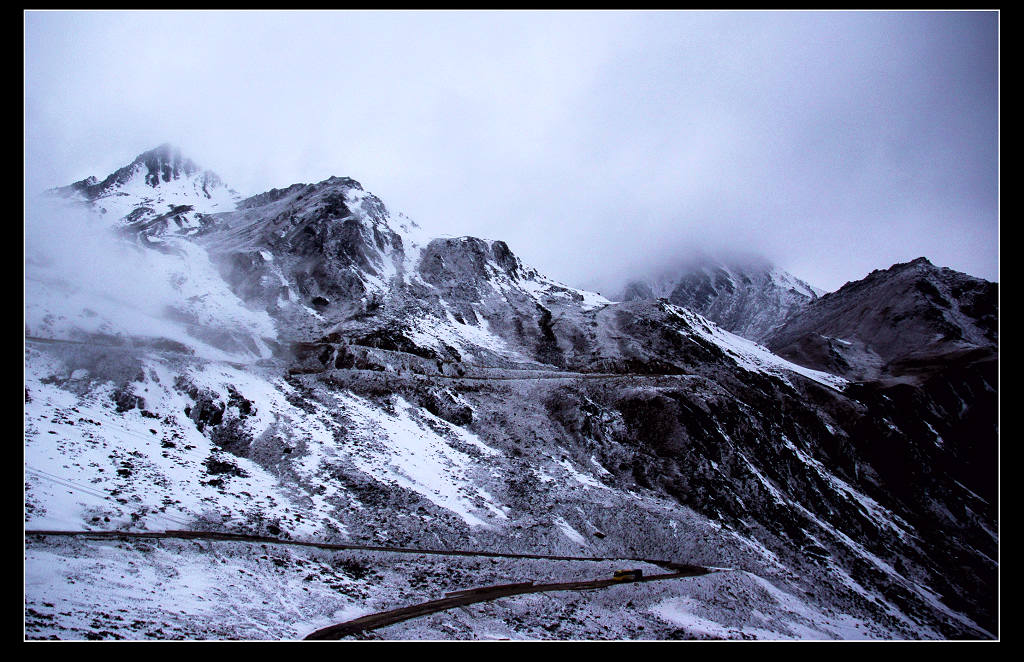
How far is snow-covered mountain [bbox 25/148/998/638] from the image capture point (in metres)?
21.0

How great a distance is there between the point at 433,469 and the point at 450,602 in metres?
16.1

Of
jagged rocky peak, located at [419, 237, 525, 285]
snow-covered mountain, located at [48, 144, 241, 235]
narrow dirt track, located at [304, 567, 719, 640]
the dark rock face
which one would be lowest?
narrow dirt track, located at [304, 567, 719, 640]

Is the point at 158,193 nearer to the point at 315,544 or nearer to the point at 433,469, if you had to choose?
the point at 433,469

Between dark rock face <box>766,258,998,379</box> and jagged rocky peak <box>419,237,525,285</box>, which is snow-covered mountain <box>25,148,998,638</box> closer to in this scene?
jagged rocky peak <box>419,237,525,285</box>

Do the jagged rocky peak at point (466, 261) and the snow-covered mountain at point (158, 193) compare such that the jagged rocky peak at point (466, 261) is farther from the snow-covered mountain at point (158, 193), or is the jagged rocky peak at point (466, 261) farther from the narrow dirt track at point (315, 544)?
the narrow dirt track at point (315, 544)

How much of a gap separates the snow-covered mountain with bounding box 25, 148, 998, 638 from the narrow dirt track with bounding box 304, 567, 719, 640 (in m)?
0.67

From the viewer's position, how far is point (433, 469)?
1478 inches

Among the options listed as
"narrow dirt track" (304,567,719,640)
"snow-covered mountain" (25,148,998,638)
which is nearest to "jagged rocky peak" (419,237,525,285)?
"snow-covered mountain" (25,148,998,638)

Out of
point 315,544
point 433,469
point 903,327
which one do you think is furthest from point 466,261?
point 903,327

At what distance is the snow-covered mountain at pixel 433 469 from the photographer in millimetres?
21000

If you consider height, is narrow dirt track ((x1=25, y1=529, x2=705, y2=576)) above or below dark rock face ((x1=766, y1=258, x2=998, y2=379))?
below

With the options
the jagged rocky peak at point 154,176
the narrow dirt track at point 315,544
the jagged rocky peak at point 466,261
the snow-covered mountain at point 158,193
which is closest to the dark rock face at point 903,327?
the jagged rocky peak at point 466,261

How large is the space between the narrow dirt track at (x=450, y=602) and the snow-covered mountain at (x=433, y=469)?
67 centimetres
